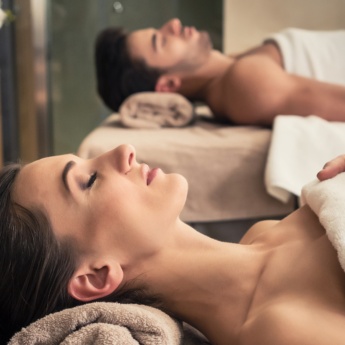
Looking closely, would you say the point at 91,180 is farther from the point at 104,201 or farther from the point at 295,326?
the point at 295,326

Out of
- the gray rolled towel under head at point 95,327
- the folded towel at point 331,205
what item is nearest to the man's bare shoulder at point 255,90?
the folded towel at point 331,205

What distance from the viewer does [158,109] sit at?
2.37 m

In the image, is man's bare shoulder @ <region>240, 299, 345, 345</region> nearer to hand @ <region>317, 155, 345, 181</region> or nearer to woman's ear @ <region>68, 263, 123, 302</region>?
woman's ear @ <region>68, 263, 123, 302</region>

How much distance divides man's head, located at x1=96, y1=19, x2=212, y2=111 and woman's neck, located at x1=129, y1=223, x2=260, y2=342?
1.43 meters

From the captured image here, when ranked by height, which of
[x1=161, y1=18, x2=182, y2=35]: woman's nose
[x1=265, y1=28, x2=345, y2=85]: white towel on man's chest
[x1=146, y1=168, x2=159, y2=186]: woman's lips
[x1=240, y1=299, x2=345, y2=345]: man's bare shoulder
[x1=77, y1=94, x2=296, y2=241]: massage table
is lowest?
[x1=77, y1=94, x2=296, y2=241]: massage table

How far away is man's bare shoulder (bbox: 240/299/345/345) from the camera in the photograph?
2.78ft

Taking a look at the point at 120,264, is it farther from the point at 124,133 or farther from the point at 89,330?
the point at 124,133

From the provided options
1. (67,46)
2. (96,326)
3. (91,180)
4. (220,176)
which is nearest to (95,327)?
(96,326)

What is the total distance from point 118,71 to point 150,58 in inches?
5.5

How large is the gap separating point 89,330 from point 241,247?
1.23 feet

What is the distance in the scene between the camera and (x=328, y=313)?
0.90 metres

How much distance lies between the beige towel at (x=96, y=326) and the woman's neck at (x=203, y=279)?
0.53 ft

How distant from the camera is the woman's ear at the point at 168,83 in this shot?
8.17 ft

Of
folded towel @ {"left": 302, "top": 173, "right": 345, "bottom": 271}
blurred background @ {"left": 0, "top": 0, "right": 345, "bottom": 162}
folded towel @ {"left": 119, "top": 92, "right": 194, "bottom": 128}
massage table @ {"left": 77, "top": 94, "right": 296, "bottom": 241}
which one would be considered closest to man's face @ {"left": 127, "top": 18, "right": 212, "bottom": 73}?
folded towel @ {"left": 119, "top": 92, "right": 194, "bottom": 128}
